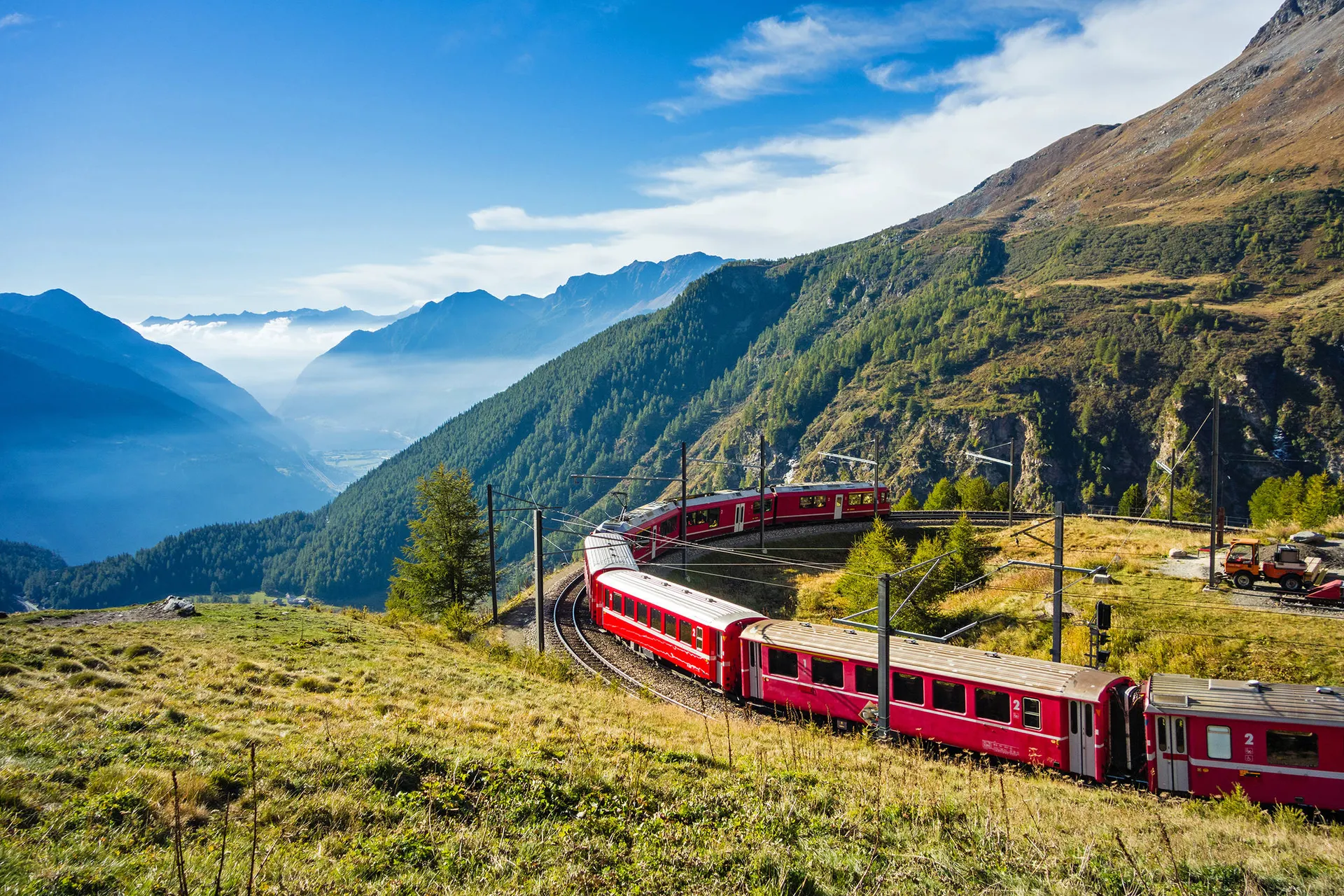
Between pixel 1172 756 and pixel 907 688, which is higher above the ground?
pixel 907 688

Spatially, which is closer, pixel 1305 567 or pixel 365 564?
pixel 1305 567

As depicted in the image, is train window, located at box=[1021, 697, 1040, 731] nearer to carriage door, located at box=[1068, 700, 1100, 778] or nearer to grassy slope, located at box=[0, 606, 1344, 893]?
carriage door, located at box=[1068, 700, 1100, 778]

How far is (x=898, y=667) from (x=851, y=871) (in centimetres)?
1027

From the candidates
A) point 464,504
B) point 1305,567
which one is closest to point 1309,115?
point 1305,567

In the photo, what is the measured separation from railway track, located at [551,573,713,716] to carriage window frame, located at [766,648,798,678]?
226 centimetres

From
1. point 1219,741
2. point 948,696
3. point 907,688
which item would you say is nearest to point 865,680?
point 907,688

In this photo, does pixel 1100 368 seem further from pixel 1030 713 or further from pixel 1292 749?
pixel 1030 713

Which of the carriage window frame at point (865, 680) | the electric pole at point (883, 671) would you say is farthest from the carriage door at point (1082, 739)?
the carriage window frame at point (865, 680)

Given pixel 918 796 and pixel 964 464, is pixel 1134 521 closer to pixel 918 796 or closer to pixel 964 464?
pixel 918 796

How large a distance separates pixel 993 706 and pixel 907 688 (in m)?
1.92

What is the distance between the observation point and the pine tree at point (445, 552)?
104 feet

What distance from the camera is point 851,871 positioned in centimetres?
643

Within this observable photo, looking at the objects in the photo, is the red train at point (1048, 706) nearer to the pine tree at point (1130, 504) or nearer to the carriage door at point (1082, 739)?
the carriage door at point (1082, 739)

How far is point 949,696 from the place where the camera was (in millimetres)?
15141
